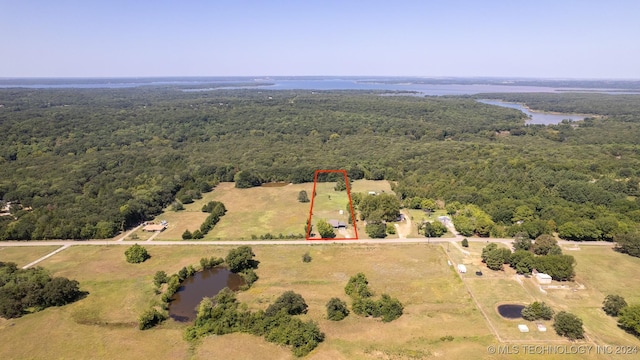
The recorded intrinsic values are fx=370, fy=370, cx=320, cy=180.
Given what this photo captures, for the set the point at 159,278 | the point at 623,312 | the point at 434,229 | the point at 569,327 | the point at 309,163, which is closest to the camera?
the point at 569,327

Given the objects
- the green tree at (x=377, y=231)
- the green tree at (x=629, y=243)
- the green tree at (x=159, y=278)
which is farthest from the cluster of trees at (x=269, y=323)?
the green tree at (x=629, y=243)

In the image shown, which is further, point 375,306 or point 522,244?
point 522,244

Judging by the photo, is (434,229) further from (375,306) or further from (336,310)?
(336,310)

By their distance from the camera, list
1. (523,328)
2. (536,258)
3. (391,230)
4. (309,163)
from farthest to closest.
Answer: (309,163)
(391,230)
(536,258)
(523,328)

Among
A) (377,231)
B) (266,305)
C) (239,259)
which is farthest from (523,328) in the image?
(239,259)

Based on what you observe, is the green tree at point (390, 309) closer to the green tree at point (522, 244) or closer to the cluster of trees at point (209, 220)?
the green tree at point (522, 244)

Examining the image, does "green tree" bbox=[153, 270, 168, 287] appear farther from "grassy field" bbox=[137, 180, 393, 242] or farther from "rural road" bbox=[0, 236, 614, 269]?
"grassy field" bbox=[137, 180, 393, 242]

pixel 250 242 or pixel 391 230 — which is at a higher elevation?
pixel 391 230

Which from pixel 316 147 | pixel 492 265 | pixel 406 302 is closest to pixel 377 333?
pixel 406 302
